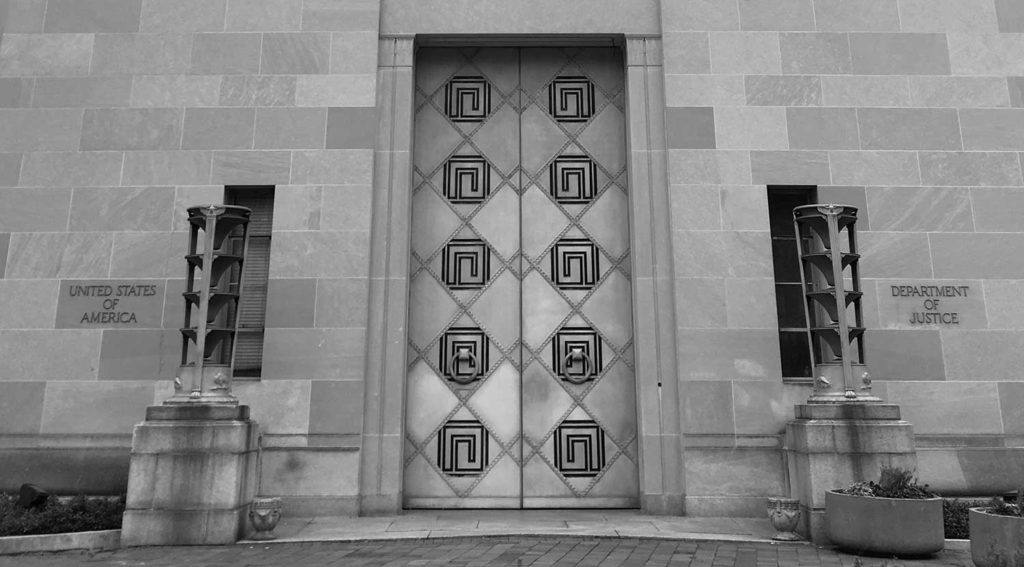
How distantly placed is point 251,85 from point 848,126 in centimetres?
956

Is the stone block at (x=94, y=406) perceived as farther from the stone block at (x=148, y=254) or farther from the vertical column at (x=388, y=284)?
the vertical column at (x=388, y=284)

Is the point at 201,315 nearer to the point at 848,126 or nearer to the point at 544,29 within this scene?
the point at 544,29

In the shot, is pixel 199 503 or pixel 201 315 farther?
pixel 201 315

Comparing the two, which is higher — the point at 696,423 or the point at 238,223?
the point at 238,223

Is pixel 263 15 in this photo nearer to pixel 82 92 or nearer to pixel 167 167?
pixel 167 167

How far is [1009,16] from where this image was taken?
11.4 meters

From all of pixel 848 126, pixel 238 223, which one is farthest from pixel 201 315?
pixel 848 126

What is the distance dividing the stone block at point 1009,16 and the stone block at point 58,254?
1475 centimetres

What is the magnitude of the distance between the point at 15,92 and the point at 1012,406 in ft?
53.0

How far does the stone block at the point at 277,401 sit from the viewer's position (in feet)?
32.5

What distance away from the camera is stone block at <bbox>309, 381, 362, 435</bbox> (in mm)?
9898

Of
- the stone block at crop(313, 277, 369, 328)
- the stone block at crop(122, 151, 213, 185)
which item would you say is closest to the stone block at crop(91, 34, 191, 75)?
the stone block at crop(122, 151, 213, 185)

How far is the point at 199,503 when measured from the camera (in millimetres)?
8086

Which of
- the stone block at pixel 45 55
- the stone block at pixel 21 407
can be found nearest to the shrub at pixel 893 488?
the stone block at pixel 21 407
